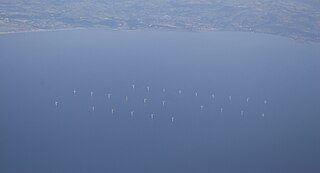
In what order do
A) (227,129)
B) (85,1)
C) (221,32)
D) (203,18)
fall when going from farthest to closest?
(85,1) → (203,18) → (221,32) → (227,129)

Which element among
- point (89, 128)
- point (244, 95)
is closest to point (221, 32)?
point (244, 95)

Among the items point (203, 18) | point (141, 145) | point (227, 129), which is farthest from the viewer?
point (203, 18)

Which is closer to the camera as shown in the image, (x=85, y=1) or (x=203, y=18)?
(x=203, y=18)

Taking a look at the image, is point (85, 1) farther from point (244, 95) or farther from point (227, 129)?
point (227, 129)

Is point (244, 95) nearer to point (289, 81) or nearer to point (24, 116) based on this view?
point (289, 81)

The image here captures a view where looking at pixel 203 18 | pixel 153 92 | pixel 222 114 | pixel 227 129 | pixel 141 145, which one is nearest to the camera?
pixel 141 145

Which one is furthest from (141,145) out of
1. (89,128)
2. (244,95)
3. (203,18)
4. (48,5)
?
(48,5)
